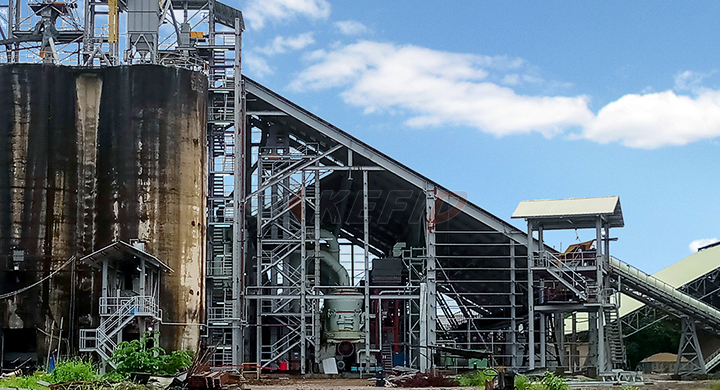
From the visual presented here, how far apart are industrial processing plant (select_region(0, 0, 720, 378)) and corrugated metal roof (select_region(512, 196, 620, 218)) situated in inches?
5.4

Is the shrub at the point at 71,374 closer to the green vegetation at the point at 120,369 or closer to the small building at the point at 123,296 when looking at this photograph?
the green vegetation at the point at 120,369

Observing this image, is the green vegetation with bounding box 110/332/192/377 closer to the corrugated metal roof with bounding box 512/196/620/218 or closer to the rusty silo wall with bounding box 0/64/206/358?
the rusty silo wall with bounding box 0/64/206/358

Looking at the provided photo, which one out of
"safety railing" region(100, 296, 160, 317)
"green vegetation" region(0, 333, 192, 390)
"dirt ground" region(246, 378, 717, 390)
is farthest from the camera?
"safety railing" region(100, 296, 160, 317)

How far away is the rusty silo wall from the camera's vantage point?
→ 42.5m

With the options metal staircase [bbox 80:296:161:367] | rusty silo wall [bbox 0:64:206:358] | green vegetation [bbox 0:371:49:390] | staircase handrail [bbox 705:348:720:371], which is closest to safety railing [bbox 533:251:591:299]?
staircase handrail [bbox 705:348:720:371]

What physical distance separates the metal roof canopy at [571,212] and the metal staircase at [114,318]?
19.5 metres

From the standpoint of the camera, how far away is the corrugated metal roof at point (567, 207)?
46.9 m

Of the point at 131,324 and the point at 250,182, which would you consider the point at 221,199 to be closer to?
the point at 250,182

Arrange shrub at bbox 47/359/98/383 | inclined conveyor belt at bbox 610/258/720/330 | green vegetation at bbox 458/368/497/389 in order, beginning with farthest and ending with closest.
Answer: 1. inclined conveyor belt at bbox 610/258/720/330
2. green vegetation at bbox 458/368/497/389
3. shrub at bbox 47/359/98/383

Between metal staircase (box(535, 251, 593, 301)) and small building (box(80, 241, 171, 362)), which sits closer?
small building (box(80, 241, 171, 362))

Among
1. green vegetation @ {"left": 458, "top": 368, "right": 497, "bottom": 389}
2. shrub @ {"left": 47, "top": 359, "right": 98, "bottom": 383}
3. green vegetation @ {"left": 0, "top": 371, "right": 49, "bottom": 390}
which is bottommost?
green vegetation @ {"left": 458, "top": 368, "right": 497, "bottom": 389}

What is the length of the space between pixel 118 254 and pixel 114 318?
2687mm

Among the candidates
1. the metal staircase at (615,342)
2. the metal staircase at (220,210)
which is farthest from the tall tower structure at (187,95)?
the metal staircase at (615,342)

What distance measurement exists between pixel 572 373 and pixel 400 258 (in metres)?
10.6
